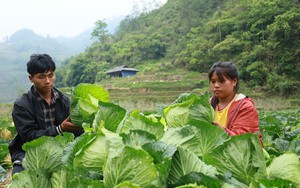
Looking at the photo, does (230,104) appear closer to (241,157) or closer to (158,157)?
(241,157)

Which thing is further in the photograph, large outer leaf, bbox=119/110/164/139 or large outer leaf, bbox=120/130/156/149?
large outer leaf, bbox=119/110/164/139

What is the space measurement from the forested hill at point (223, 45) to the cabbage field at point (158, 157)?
85.0 feet

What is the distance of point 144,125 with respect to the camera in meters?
1.00

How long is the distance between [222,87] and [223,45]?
30552 millimetres

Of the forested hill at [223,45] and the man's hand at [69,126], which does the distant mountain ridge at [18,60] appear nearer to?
the forested hill at [223,45]

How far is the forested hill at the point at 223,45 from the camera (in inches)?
1073

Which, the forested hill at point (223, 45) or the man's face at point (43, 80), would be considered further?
the forested hill at point (223, 45)

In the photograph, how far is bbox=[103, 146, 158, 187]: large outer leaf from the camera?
0.76m

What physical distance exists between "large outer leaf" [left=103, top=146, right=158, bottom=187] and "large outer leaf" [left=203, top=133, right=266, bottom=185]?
0.19 metres

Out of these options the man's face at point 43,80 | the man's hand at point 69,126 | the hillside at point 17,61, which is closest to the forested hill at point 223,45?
the hillside at point 17,61

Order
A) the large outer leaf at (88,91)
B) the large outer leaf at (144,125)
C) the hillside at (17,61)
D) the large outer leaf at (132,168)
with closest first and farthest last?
the large outer leaf at (132,168)
the large outer leaf at (144,125)
the large outer leaf at (88,91)
the hillside at (17,61)

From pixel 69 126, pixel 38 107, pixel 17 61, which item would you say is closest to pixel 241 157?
pixel 69 126

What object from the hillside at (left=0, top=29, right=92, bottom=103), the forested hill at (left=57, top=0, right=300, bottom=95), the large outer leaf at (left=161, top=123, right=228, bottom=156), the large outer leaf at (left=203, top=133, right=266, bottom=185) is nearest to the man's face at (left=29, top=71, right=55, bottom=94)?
the large outer leaf at (left=161, top=123, right=228, bottom=156)

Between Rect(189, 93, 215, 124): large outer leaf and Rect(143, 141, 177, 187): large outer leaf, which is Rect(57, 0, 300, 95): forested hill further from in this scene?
Rect(143, 141, 177, 187): large outer leaf
